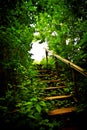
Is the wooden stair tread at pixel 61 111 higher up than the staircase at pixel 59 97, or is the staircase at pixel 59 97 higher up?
the staircase at pixel 59 97

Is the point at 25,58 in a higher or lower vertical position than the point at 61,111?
higher

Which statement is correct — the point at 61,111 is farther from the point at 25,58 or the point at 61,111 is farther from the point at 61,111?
the point at 25,58

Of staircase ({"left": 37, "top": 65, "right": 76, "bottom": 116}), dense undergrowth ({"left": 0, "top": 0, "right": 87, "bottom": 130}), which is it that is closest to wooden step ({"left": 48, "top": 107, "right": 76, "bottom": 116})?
staircase ({"left": 37, "top": 65, "right": 76, "bottom": 116})

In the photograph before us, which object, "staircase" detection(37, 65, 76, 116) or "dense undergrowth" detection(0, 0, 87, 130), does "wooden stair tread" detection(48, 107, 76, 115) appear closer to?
"staircase" detection(37, 65, 76, 116)

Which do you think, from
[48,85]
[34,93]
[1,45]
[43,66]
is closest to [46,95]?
[34,93]

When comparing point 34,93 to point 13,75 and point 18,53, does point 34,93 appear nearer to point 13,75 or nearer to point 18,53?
point 13,75

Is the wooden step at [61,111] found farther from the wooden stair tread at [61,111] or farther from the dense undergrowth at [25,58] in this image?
the dense undergrowth at [25,58]

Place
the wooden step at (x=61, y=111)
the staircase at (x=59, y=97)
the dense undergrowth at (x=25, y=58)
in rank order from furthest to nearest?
the staircase at (x=59, y=97), the wooden step at (x=61, y=111), the dense undergrowth at (x=25, y=58)

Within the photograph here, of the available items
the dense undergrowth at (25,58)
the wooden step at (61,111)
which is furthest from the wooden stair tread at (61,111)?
the dense undergrowth at (25,58)

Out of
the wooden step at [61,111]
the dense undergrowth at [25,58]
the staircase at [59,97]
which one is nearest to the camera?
the dense undergrowth at [25,58]

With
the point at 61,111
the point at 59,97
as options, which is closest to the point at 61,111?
the point at 61,111

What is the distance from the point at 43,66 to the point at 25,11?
208 inches

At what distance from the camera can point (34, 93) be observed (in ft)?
18.2

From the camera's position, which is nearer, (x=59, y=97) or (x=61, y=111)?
(x=61, y=111)
